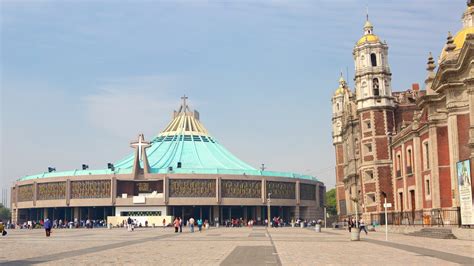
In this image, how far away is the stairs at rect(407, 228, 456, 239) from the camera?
122 feet

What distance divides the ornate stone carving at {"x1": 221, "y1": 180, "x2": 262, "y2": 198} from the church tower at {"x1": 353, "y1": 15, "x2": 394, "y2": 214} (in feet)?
121

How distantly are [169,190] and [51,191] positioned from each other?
892 inches

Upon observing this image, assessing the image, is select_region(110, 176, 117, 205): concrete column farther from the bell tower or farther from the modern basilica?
the bell tower

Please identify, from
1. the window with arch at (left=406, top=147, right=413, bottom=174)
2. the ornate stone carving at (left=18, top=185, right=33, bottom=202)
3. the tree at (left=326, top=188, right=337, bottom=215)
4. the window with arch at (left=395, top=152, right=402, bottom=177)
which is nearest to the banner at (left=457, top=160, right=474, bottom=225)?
the window with arch at (left=406, top=147, right=413, bottom=174)

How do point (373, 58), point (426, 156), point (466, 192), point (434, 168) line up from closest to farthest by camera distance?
point (466, 192) → point (434, 168) → point (426, 156) → point (373, 58)

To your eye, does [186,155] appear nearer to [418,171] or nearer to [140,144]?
[140,144]

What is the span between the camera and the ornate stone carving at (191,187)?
339ft

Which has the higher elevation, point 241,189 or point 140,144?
point 140,144

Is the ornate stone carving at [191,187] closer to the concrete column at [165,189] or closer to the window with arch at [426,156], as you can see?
the concrete column at [165,189]

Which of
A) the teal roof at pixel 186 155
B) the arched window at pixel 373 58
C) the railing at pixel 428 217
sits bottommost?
the railing at pixel 428 217

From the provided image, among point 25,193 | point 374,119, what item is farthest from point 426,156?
point 25,193

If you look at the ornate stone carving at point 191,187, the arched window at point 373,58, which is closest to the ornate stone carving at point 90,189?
the ornate stone carving at point 191,187

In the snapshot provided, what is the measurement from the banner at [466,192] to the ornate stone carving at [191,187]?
7137 cm

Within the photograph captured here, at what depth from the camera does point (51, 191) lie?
108 meters
